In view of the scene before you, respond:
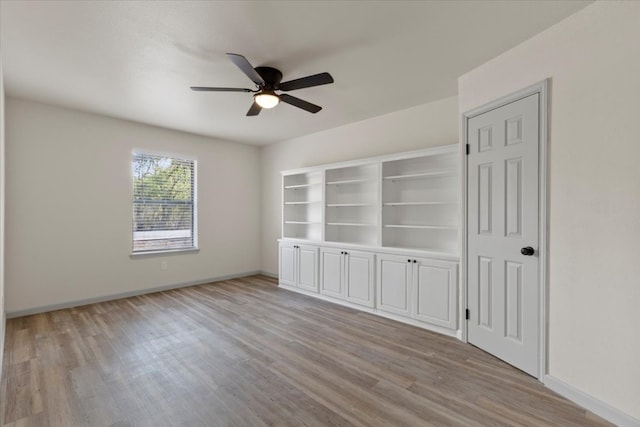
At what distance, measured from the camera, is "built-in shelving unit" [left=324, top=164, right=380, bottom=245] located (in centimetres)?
444

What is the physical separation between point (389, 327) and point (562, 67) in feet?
9.40

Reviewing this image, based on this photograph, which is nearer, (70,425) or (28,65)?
(70,425)

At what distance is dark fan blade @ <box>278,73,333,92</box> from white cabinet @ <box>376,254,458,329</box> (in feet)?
7.20

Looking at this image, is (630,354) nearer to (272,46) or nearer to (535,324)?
(535,324)

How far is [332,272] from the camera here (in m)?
4.37

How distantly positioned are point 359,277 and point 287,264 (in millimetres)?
1557

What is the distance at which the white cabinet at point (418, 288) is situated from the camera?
3.17 m

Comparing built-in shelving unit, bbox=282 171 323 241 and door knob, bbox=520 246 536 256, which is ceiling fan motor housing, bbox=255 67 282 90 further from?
door knob, bbox=520 246 536 256

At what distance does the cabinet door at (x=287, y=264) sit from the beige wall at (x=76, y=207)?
1.50 m

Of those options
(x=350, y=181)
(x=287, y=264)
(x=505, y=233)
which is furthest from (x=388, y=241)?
(x=287, y=264)

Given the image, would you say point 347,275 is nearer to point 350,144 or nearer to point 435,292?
point 435,292

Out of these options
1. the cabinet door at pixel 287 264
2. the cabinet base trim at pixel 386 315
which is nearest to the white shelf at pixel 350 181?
the cabinet door at pixel 287 264

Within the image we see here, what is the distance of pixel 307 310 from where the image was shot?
13.0ft

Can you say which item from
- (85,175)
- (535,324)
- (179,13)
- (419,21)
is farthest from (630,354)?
(85,175)
